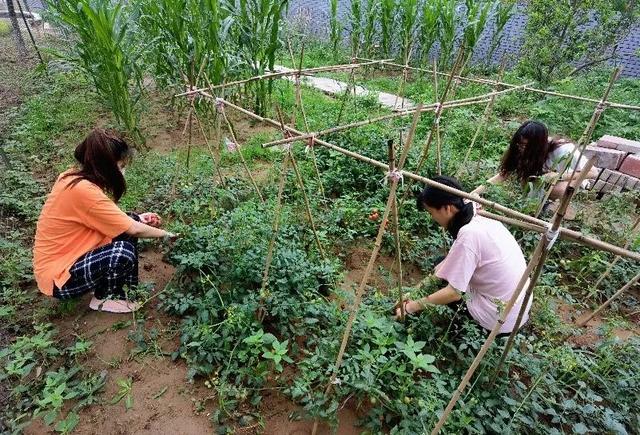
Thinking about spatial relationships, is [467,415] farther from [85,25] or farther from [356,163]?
[85,25]

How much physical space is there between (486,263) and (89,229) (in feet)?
8.33

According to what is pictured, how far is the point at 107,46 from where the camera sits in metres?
4.29

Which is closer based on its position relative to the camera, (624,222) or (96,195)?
(96,195)

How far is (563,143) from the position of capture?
11.1 ft

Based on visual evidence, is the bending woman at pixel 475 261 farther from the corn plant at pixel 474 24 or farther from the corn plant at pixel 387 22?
the corn plant at pixel 387 22

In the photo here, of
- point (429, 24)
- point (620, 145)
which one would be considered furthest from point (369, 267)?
point (429, 24)

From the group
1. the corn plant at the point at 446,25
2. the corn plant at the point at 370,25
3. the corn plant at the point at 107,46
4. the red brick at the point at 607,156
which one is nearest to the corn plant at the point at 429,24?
the corn plant at the point at 446,25

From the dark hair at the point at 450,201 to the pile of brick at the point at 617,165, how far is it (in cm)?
312

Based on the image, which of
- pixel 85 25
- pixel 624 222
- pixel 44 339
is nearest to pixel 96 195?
pixel 44 339

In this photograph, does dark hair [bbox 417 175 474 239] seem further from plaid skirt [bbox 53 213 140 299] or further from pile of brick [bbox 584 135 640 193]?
pile of brick [bbox 584 135 640 193]

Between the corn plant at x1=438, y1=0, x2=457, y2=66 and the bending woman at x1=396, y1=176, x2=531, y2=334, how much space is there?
653 centimetres

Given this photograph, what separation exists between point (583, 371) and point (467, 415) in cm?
81

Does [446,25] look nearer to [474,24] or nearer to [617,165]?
[474,24]

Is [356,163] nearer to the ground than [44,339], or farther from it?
farther from it
